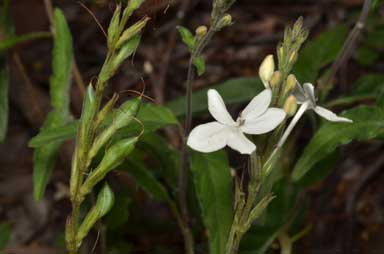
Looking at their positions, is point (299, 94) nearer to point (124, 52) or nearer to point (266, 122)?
point (266, 122)

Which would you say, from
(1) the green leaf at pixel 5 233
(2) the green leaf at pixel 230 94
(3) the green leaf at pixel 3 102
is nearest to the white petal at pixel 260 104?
(2) the green leaf at pixel 230 94

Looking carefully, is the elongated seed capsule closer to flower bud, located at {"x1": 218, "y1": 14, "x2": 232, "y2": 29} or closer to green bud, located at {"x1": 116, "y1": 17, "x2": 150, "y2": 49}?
green bud, located at {"x1": 116, "y1": 17, "x2": 150, "y2": 49}

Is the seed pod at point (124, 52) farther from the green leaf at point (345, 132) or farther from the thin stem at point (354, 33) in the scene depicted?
the thin stem at point (354, 33)

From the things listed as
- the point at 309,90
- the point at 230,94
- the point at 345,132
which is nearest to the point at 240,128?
the point at 309,90

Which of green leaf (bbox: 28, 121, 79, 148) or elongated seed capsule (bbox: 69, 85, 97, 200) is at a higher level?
elongated seed capsule (bbox: 69, 85, 97, 200)

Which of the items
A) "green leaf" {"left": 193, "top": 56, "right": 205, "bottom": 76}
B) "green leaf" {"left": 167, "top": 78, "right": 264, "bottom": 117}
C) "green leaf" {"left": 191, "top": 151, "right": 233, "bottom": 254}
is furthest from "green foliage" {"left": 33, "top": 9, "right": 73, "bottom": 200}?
"green leaf" {"left": 193, "top": 56, "right": 205, "bottom": 76}

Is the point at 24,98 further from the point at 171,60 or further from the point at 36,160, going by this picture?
the point at 36,160
